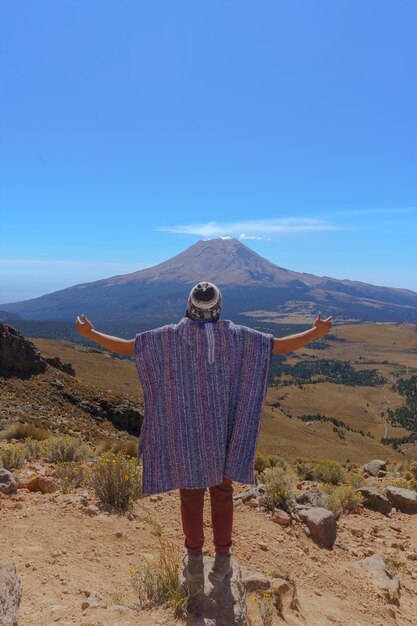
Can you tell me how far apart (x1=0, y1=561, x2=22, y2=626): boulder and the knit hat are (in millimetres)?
2092

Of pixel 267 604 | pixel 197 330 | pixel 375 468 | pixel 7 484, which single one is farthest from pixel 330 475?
pixel 197 330

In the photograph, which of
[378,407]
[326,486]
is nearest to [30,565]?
[326,486]

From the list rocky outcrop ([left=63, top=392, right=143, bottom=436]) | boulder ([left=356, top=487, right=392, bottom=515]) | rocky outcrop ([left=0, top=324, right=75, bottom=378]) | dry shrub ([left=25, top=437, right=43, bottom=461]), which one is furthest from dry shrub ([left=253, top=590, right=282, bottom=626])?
rocky outcrop ([left=0, top=324, right=75, bottom=378])

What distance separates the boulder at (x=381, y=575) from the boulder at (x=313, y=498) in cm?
125

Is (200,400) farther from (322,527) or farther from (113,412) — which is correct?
(113,412)

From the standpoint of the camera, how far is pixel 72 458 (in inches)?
290

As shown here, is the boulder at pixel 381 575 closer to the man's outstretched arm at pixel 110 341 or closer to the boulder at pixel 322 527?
the boulder at pixel 322 527

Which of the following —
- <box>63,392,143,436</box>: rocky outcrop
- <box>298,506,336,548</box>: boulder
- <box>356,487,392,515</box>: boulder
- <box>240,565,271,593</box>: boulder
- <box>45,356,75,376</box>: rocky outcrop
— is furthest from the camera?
<box>45,356,75,376</box>: rocky outcrop

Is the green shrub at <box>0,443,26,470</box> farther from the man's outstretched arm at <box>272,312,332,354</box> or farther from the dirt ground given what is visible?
the man's outstretched arm at <box>272,312,332,354</box>

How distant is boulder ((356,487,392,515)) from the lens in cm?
663

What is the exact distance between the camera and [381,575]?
451 cm

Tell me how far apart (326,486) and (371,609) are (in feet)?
10.7

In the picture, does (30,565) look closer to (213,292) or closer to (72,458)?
(213,292)

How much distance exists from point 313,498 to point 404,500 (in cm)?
170
